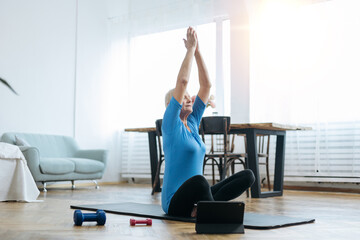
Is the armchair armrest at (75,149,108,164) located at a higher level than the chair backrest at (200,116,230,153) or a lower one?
lower

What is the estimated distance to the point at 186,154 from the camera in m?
2.60

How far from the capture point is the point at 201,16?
24.2ft

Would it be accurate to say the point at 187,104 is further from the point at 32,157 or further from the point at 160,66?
the point at 160,66

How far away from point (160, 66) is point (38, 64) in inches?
78.7

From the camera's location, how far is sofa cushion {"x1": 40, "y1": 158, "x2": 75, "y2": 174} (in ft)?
18.8

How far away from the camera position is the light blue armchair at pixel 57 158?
563 cm

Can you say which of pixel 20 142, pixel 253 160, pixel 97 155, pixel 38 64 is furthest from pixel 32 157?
pixel 253 160

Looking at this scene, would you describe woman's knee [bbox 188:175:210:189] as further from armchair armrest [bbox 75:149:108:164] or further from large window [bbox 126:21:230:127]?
large window [bbox 126:21:230:127]

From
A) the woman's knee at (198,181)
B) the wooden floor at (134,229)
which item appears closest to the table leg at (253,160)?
the wooden floor at (134,229)

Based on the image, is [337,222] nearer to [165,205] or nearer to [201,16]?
[165,205]

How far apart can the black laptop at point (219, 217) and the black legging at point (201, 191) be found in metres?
0.19

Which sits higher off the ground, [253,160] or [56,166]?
[253,160]

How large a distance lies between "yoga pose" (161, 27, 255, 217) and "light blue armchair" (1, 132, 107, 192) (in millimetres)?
3251

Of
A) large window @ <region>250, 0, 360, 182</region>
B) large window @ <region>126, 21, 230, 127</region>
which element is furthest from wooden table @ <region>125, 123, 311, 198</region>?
large window @ <region>126, 21, 230, 127</region>
